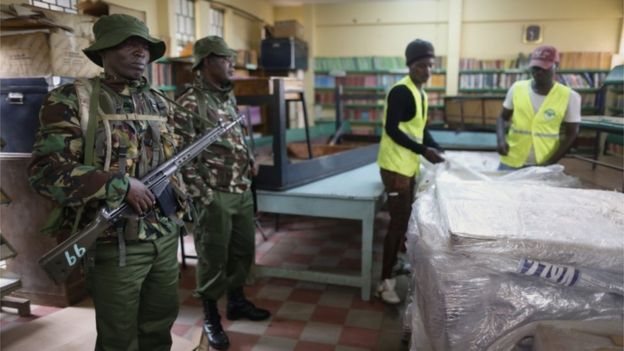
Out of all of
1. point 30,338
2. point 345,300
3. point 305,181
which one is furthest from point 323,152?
point 30,338

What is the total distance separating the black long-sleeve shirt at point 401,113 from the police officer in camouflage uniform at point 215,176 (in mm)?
733

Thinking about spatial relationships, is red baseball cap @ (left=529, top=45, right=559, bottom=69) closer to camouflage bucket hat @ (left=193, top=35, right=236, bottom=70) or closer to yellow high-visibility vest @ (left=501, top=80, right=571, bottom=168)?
yellow high-visibility vest @ (left=501, top=80, right=571, bottom=168)

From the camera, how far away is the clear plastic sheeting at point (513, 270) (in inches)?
40.8

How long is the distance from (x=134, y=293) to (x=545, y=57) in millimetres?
2018

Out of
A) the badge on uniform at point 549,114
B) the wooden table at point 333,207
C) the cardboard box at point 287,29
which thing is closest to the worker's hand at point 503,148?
the badge on uniform at point 549,114

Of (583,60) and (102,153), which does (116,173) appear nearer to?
(102,153)

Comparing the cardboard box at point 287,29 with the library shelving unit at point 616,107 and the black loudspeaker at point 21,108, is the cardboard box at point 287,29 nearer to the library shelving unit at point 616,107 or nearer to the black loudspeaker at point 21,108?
the black loudspeaker at point 21,108

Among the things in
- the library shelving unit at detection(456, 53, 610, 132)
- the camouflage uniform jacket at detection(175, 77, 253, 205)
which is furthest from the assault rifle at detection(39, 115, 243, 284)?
the library shelving unit at detection(456, 53, 610, 132)

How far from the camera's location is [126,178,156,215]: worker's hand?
1244 millimetres

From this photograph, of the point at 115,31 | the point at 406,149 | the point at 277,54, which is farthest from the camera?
the point at 277,54

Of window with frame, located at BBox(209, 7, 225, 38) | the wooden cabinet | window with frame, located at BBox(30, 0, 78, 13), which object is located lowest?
the wooden cabinet

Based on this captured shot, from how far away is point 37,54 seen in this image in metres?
2.16

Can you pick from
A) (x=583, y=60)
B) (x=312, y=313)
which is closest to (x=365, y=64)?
(x=583, y=60)

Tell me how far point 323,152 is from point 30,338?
2498 mm
